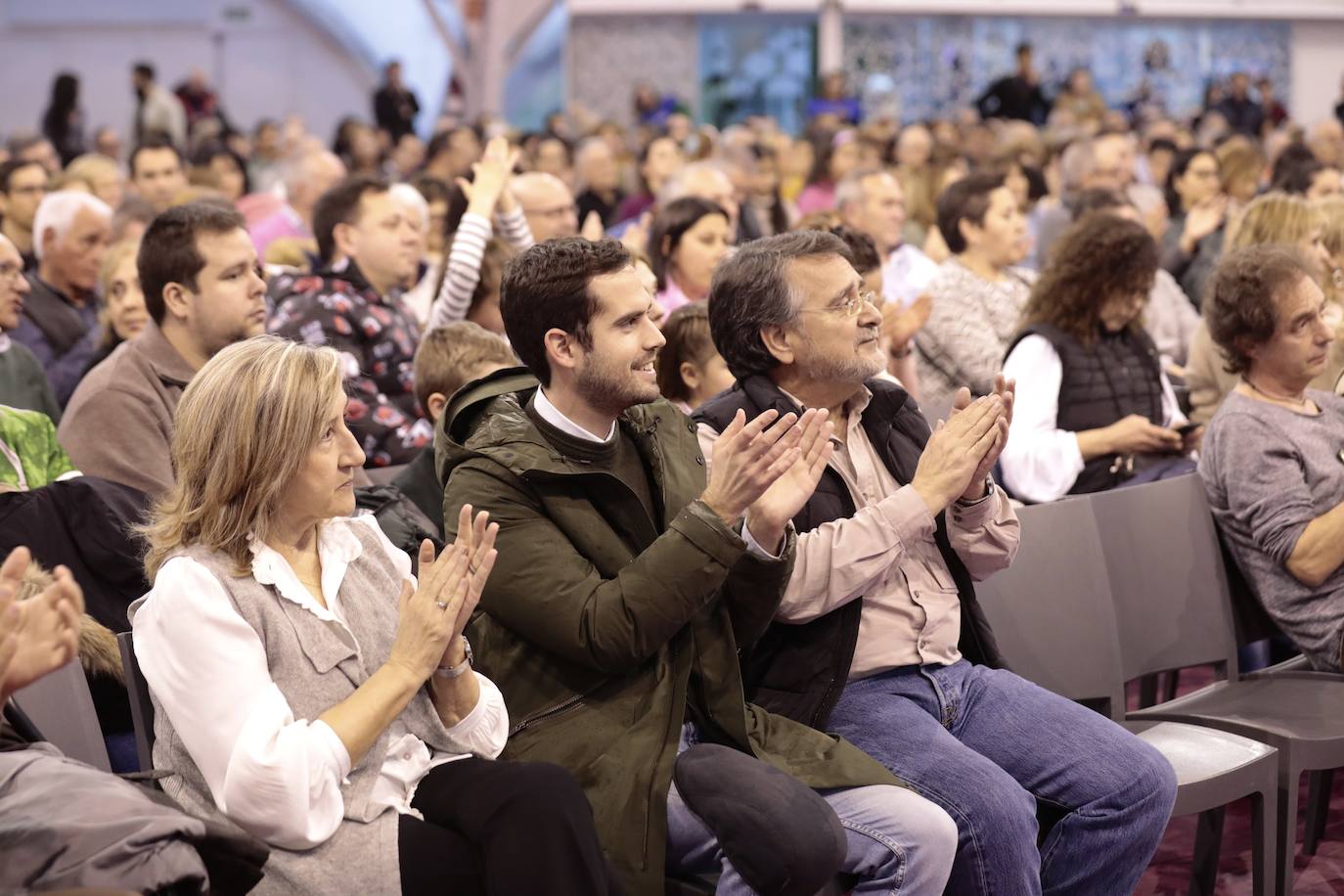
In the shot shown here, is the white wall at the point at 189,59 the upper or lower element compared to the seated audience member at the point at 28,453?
upper

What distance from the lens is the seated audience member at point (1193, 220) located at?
6.71 meters

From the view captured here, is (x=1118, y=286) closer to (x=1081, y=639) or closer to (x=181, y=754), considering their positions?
(x=1081, y=639)

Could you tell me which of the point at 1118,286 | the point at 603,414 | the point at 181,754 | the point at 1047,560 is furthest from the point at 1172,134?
the point at 181,754

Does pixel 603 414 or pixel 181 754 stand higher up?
pixel 603 414

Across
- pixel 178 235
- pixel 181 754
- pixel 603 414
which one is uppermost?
pixel 178 235

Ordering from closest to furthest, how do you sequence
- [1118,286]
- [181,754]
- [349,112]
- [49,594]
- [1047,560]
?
[49,594], [181,754], [1047,560], [1118,286], [349,112]

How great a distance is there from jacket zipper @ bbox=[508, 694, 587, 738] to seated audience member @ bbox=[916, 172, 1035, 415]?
2606 millimetres

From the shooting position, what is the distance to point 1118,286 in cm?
411

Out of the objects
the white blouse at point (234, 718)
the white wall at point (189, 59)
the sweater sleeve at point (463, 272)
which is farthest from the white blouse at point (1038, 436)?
the white wall at point (189, 59)

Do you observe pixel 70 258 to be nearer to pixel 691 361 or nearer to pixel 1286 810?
pixel 691 361

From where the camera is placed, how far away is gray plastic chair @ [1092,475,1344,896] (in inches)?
124

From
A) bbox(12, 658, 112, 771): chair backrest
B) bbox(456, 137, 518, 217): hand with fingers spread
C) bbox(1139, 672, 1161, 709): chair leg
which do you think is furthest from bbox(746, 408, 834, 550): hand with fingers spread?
bbox(456, 137, 518, 217): hand with fingers spread

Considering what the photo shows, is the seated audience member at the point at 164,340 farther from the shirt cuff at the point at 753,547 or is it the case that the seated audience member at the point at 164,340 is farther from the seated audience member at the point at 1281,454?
the seated audience member at the point at 1281,454

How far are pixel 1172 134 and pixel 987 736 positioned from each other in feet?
32.2
